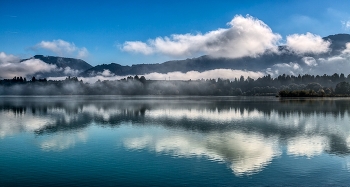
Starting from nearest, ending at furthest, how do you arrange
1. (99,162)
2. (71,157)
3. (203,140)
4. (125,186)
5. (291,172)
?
(125,186) → (291,172) → (99,162) → (71,157) → (203,140)

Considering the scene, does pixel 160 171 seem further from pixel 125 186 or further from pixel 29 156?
pixel 29 156

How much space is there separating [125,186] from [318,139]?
127 ft

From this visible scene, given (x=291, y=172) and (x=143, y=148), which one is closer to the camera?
(x=291, y=172)

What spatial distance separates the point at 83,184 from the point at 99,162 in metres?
7.77

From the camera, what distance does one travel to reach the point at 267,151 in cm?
4372

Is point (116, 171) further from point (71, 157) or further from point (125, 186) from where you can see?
point (71, 157)

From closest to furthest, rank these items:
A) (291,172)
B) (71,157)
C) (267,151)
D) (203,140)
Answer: (291,172), (71,157), (267,151), (203,140)

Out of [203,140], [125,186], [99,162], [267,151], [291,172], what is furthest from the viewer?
[203,140]

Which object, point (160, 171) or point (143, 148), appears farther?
point (143, 148)

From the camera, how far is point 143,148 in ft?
148

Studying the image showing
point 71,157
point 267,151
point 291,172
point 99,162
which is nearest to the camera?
point 291,172

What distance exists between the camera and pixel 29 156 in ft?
133

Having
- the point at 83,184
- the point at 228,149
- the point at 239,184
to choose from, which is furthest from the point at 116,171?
the point at 228,149

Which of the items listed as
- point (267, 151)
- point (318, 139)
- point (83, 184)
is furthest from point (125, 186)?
point (318, 139)
